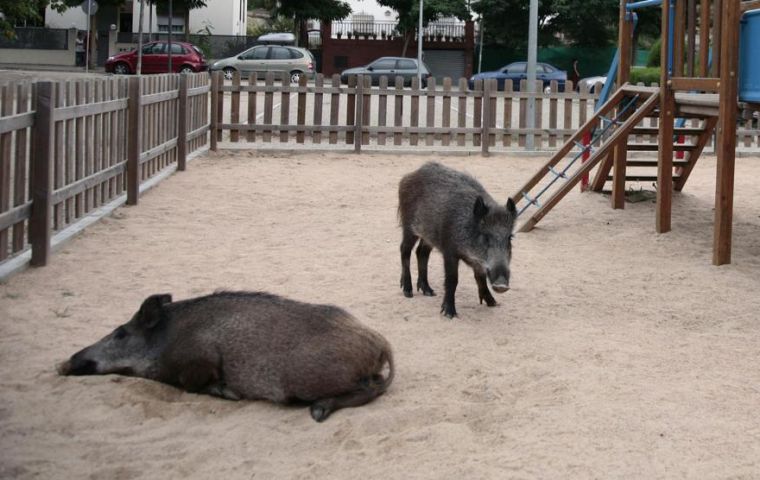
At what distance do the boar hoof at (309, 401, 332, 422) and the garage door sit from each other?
Answer: 5129 centimetres

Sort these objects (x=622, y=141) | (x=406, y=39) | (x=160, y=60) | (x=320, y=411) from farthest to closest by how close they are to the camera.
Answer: (x=406, y=39) < (x=160, y=60) < (x=622, y=141) < (x=320, y=411)

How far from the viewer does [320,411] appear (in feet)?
15.6

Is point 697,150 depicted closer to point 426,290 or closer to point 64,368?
point 426,290

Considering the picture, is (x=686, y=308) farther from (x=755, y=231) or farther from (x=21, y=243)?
(x=21, y=243)

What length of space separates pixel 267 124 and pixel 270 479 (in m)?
13.7

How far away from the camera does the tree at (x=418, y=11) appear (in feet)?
173

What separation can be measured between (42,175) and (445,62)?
161ft

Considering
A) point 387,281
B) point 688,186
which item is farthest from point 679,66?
point 387,281

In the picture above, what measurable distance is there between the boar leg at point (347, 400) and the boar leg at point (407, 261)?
2428mm

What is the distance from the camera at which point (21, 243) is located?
25.5 ft

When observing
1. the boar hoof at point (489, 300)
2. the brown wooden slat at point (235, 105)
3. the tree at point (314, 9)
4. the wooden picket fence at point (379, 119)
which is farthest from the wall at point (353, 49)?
the boar hoof at point (489, 300)

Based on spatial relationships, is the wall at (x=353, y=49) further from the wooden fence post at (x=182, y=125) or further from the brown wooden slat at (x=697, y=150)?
the brown wooden slat at (x=697, y=150)

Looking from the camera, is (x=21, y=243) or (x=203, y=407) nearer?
(x=203, y=407)

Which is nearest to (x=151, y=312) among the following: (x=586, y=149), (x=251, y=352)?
(x=251, y=352)
